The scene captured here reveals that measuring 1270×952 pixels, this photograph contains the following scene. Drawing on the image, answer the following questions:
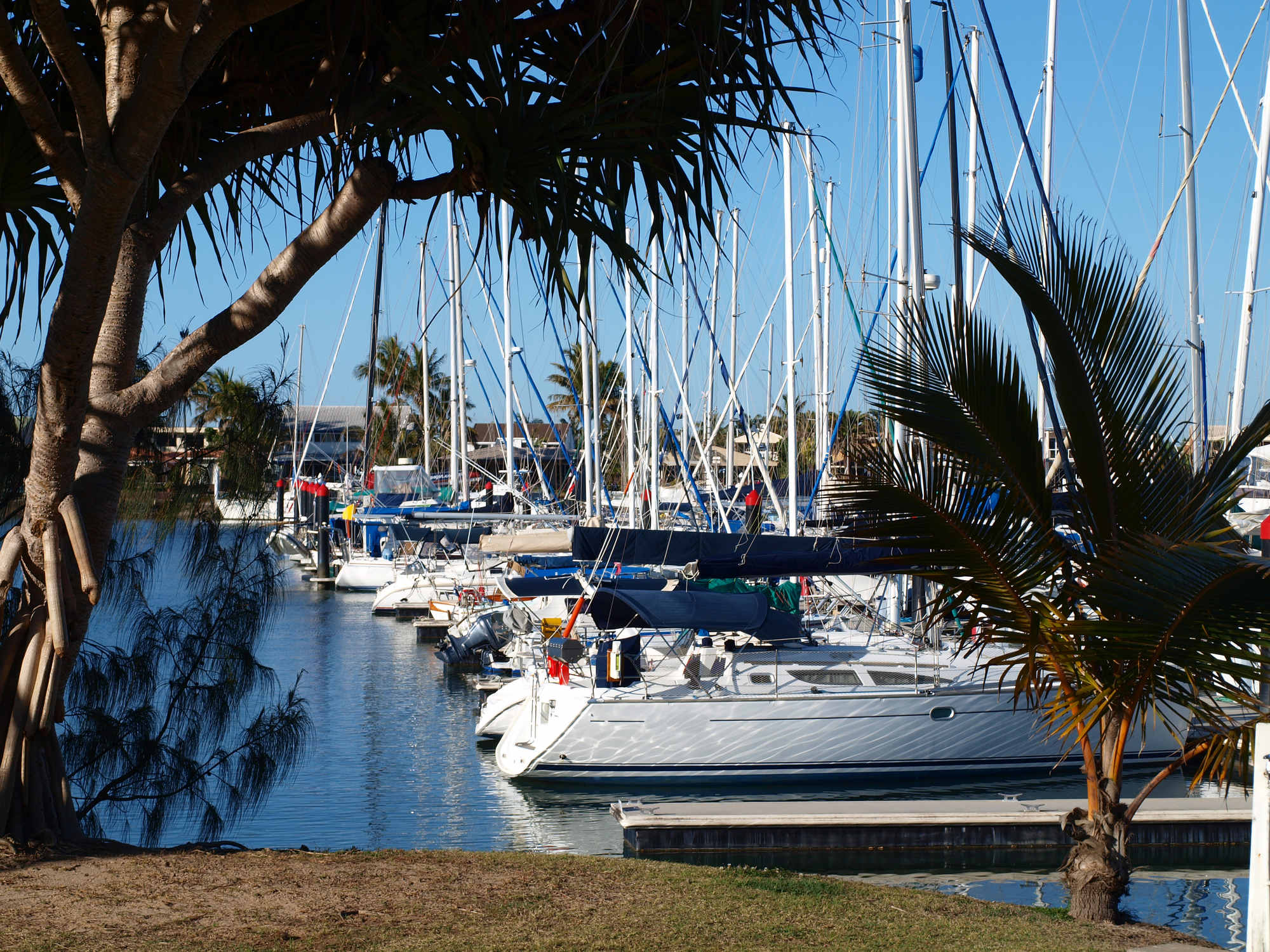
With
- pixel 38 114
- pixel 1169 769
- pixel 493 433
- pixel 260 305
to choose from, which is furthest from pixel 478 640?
pixel 493 433

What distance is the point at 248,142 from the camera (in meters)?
6.50

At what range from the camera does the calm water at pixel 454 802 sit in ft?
39.0

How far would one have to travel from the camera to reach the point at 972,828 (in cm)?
1239

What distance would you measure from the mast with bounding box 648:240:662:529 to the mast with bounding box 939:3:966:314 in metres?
13.8

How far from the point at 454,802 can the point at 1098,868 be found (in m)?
10.5

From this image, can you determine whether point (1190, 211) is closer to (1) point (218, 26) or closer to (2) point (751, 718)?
(2) point (751, 718)

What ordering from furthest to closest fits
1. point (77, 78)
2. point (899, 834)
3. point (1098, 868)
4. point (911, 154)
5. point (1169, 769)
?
point (911, 154), point (899, 834), point (1098, 868), point (1169, 769), point (77, 78)

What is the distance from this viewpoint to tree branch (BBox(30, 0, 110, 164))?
5.34 metres

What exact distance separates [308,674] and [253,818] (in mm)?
11179

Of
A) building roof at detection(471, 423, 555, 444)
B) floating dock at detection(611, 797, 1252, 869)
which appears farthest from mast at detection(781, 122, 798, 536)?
building roof at detection(471, 423, 555, 444)

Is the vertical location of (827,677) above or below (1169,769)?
below

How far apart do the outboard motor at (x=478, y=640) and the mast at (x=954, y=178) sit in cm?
1666

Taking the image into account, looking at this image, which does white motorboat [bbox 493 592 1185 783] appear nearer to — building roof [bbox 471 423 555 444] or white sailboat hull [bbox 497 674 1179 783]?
white sailboat hull [bbox 497 674 1179 783]

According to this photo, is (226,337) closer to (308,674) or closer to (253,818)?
(253,818)
